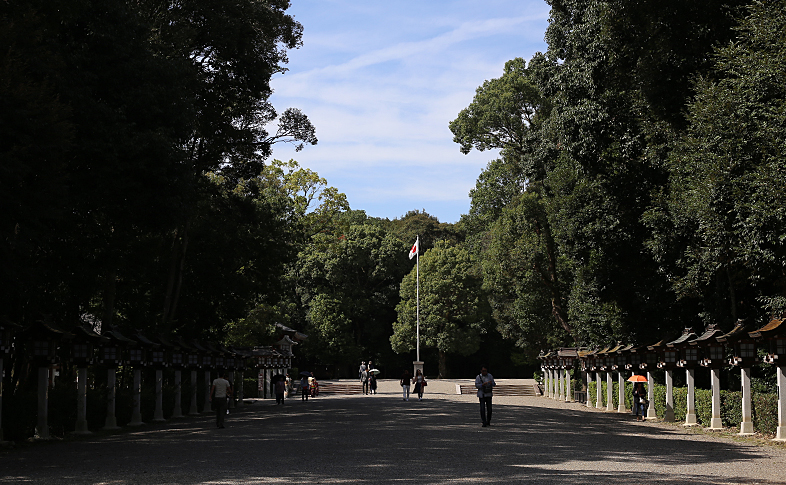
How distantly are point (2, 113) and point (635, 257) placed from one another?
20.1 m

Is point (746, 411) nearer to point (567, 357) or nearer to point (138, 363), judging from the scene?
point (138, 363)

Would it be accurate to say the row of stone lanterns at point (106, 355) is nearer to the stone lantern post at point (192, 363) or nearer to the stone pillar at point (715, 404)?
the stone lantern post at point (192, 363)

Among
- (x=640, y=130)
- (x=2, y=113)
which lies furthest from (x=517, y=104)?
(x=2, y=113)

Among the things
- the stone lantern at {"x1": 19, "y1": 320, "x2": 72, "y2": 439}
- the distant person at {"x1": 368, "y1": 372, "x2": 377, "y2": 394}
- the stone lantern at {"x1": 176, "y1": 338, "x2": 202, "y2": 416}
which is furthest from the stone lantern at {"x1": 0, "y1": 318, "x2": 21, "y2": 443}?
the distant person at {"x1": 368, "y1": 372, "x2": 377, "y2": 394}

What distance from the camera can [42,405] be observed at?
55.8 feet

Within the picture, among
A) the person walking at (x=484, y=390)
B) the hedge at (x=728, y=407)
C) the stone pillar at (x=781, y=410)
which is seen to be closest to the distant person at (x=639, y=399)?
the hedge at (x=728, y=407)

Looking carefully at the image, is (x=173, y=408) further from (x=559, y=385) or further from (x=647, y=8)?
(x=559, y=385)

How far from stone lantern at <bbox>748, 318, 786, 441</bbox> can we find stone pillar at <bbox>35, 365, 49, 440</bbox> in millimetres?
15523

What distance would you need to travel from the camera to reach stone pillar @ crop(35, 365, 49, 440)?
1692cm

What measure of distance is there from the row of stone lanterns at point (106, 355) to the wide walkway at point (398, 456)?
1276 mm

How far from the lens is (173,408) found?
1053 inches

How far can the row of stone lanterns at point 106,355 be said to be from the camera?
1702cm

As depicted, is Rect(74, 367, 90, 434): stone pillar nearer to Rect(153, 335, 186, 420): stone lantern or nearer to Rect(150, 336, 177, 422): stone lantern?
Rect(150, 336, 177, 422): stone lantern

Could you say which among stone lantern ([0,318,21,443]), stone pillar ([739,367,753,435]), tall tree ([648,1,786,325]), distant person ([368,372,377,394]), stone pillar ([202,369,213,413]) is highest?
tall tree ([648,1,786,325])
